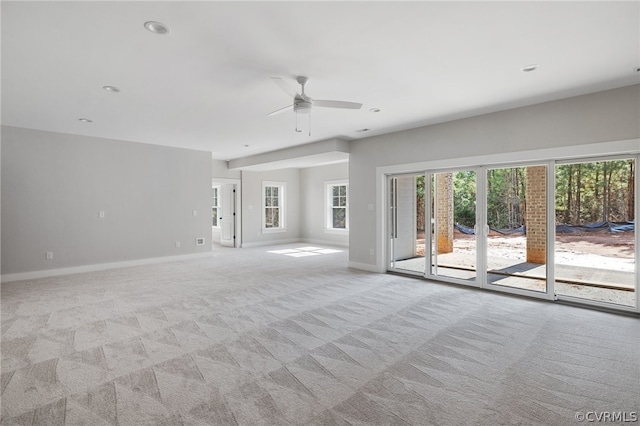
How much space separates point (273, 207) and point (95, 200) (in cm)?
525

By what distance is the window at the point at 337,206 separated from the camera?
33.4 feet

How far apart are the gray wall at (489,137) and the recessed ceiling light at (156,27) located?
4.21 m

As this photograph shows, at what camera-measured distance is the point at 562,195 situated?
4.39 meters

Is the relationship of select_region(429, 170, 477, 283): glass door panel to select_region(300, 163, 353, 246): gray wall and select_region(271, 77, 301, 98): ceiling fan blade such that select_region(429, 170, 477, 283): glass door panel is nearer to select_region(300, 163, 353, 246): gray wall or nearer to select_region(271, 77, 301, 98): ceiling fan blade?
select_region(271, 77, 301, 98): ceiling fan blade

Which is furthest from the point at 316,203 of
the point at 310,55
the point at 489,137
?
the point at 310,55

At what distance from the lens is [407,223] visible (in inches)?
241

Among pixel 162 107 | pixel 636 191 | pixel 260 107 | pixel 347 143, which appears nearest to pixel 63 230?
pixel 162 107

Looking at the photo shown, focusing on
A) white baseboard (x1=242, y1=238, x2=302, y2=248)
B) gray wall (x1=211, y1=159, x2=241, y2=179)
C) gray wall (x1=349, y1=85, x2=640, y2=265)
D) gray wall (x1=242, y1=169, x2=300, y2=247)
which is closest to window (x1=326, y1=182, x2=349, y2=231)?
gray wall (x1=242, y1=169, x2=300, y2=247)

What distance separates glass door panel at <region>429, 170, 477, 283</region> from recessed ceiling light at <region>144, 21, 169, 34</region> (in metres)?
4.41

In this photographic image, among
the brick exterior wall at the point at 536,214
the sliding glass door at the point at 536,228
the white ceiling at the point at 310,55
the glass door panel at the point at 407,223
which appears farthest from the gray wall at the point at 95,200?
the brick exterior wall at the point at 536,214

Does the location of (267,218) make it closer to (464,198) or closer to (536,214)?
(464,198)

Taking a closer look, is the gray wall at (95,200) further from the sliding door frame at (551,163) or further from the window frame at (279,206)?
the sliding door frame at (551,163)

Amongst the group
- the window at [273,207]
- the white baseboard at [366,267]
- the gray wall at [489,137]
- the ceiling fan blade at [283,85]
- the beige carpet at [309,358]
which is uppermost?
the ceiling fan blade at [283,85]

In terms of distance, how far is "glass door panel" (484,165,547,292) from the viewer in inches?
179
